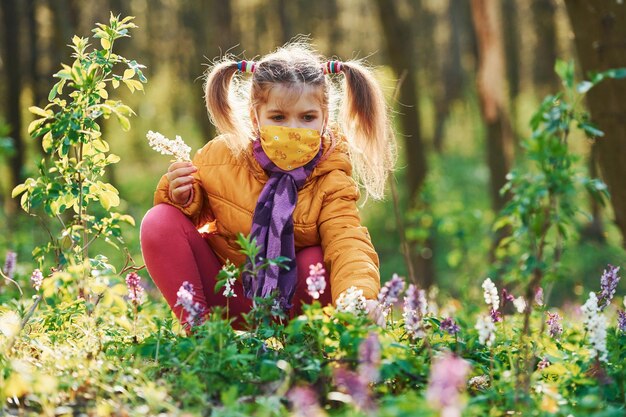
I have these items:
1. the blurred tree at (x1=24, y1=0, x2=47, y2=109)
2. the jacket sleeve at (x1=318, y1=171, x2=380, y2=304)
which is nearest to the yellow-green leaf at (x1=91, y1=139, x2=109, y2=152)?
the jacket sleeve at (x1=318, y1=171, x2=380, y2=304)

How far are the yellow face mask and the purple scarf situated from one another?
4 cm

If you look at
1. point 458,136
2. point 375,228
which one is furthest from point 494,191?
point 458,136

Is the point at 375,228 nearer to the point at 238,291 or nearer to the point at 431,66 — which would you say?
the point at 431,66

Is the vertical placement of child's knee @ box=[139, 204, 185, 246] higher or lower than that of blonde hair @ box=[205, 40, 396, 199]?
lower

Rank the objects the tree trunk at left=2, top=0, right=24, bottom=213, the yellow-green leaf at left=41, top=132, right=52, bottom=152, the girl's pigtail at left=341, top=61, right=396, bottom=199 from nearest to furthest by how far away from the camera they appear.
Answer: the yellow-green leaf at left=41, top=132, right=52, bottom=152, the girl's pigtail at left=341, top=61, right=396, bottom=199, the tree trunk at left=2, top=0, right=24, bottom=213

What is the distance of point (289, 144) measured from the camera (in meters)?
3.68

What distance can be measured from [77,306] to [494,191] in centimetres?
656

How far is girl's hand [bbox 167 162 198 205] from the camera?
3.65m

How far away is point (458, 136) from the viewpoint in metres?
31.8

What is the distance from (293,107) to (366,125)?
477 millimetres

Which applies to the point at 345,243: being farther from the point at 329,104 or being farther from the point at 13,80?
the point at 13,80

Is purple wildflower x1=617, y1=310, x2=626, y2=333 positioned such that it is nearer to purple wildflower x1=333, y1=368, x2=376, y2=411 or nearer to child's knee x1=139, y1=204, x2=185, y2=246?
purple wildflower x1=333, y1=368, x2=376, y2=411

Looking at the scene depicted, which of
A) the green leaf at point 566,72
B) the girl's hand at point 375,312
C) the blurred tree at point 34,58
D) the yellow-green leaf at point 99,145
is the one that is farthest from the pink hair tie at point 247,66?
the blurred tree at point 34,58

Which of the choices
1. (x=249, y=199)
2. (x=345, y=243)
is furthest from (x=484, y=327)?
(x=249, y=199)
